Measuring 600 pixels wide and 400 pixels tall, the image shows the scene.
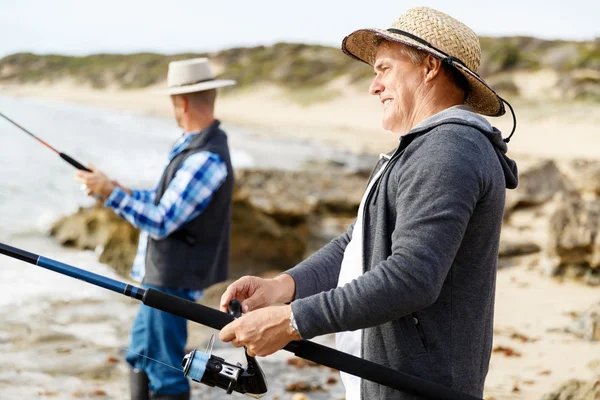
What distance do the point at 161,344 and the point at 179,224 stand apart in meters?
0.59

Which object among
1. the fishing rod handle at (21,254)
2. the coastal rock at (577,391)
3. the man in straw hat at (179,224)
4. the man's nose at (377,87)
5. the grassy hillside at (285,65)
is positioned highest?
the man's nose at (377,87)

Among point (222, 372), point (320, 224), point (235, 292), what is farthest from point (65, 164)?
point (222, 372)

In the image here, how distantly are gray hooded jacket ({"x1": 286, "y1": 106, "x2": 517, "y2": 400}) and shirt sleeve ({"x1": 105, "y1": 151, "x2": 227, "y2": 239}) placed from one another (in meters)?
1.75

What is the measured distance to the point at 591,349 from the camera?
513cm

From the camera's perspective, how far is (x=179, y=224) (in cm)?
366

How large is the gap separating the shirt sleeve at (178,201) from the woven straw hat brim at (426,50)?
1468 mm

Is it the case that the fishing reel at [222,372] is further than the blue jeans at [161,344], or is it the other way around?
the blue jeans at [161,344]

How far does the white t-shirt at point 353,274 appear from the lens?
2057mm

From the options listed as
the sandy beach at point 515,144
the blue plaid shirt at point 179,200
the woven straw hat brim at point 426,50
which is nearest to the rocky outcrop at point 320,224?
the sandy beach at point 515,144

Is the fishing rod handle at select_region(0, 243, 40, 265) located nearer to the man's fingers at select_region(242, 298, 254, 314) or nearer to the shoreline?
the man's fingers at select_region(242, 298, 254, 314)

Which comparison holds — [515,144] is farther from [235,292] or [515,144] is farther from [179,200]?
[235,292]

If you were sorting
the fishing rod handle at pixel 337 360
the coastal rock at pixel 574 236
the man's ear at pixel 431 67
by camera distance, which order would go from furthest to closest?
the coastal rock at pixel 574 236
the man's ear at pixel 431 67
the fishing rod handle at pixel 337 360

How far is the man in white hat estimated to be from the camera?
178 centimetres

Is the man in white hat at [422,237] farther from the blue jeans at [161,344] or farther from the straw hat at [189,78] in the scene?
the straw hat at [189,78]
